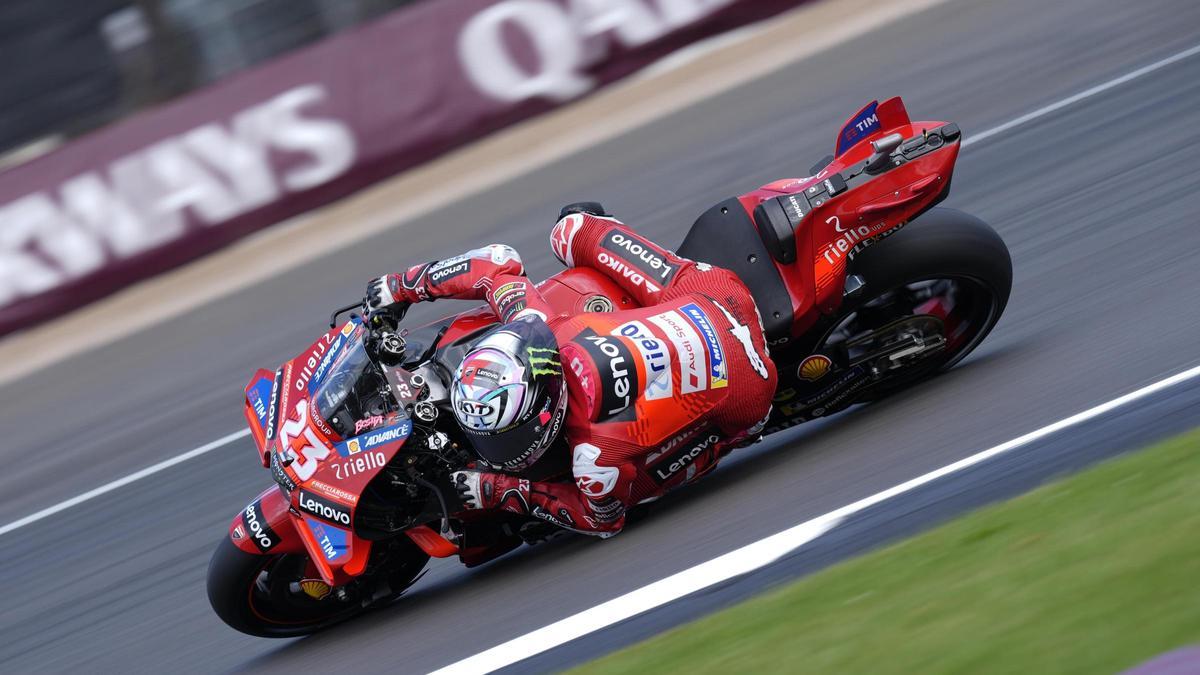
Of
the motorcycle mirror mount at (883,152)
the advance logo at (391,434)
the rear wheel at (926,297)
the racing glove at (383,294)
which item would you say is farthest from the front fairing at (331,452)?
the motorcycle mirror mount at (883,152)

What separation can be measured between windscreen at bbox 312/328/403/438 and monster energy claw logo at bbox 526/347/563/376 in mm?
648

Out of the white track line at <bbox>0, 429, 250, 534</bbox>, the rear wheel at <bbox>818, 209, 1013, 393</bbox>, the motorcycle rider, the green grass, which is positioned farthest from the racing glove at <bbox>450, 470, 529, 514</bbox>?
the white track line at <bbox>0, 429, 250, 534</bbox>

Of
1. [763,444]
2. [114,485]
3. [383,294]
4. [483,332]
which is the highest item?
[383,294]

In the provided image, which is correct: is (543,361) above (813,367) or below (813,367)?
above

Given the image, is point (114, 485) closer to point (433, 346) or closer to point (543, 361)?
point (433, 346)

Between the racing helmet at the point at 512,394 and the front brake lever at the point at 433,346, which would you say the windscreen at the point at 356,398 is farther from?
the racing helmet at the point at 512,394

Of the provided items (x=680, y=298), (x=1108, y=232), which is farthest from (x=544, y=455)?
(x=1108, y=232)

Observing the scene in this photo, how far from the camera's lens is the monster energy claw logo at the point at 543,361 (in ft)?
17.0

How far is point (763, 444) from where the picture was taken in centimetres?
658

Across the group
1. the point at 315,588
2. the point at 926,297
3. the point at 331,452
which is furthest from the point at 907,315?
the point at 315,588

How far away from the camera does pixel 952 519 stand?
16.9 ft

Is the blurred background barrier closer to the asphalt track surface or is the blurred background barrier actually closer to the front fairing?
the asphalt track surface

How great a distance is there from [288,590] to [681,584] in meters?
1.72

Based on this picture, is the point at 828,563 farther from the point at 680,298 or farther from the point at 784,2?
the point at 784,2
